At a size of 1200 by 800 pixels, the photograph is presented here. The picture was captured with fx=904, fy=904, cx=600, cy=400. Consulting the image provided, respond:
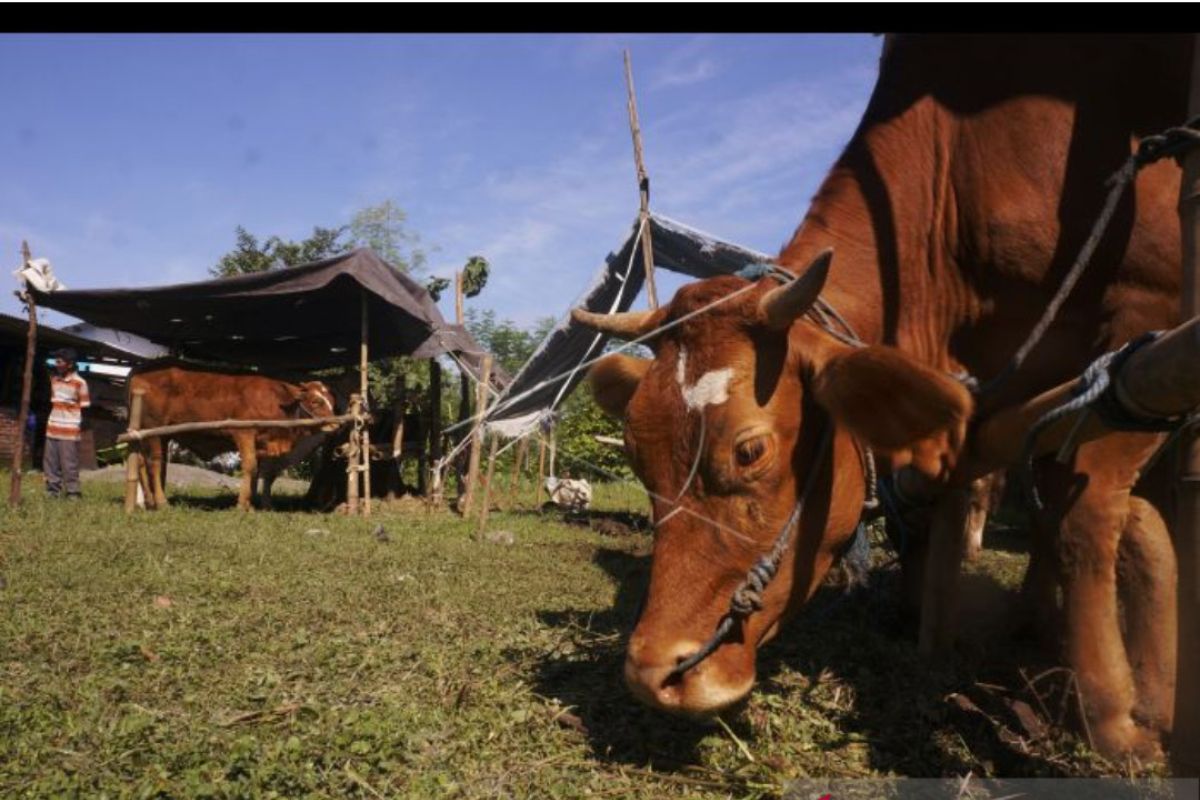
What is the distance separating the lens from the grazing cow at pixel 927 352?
111 inches

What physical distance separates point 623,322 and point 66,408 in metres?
10.0

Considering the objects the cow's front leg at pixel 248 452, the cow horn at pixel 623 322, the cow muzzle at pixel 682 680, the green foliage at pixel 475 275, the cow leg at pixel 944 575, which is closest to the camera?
the cow muzzle at pixel 682 680

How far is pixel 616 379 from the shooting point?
3609mm

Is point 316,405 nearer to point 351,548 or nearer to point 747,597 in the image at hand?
point 351,548

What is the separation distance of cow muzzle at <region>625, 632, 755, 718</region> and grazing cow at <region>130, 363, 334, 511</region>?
31.4ft

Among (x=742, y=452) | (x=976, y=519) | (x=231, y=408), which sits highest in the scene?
(x=231, y=408)

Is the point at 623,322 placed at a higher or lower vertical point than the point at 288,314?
lower

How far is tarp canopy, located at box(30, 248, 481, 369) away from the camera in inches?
435

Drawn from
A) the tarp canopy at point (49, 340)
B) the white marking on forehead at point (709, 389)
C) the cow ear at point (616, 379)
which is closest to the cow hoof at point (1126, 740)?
→ the white marking on forehead at point (709, 389)

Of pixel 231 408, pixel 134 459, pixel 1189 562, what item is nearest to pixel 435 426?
pixel 231 408

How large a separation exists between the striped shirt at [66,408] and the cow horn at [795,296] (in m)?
10.6

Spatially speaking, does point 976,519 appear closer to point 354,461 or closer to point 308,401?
point 354,461

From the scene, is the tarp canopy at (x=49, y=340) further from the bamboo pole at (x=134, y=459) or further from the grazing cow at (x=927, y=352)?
the grazing cow at (x=927, y=352)

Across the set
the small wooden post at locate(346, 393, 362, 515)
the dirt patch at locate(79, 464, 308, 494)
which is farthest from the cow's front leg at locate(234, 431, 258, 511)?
the dirt patch at locate(79, 464, 308, 494)
